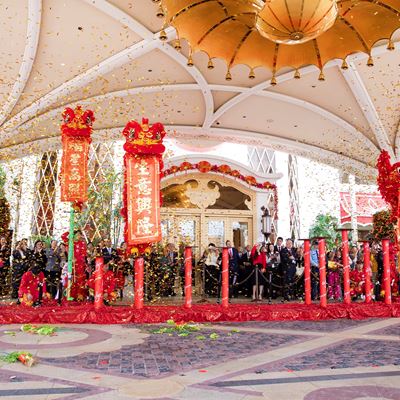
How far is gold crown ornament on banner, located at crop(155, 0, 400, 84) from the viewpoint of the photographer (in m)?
4.20

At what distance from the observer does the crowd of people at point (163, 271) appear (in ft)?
26.1

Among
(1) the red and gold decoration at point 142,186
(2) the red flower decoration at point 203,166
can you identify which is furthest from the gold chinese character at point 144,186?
(2) the red flower decoration at point 203,166

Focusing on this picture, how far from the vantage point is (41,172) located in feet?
52.4

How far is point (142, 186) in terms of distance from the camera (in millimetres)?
6941

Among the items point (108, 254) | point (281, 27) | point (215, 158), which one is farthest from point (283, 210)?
point (281, 27)

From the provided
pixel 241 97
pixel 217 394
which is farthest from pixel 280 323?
pixel 241 97

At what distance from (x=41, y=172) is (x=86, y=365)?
44.2ft

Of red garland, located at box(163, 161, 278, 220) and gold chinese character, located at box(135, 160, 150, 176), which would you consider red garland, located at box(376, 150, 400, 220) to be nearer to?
red garland, located at box(163, 161, 278, 220)

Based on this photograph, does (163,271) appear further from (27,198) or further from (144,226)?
(27,198)

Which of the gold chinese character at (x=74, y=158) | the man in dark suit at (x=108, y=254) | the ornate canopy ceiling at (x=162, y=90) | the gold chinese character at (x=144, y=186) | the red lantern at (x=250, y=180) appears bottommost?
the man in dark suit at (x=108, y=254)

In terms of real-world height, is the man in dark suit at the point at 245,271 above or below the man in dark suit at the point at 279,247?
below

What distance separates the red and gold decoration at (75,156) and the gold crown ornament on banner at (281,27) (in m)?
2.63

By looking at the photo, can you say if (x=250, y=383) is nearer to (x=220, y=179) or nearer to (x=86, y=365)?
(x=86, y=365)

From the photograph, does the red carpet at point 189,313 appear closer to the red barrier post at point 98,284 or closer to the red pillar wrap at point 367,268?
the red barrier post at point 98,284
